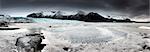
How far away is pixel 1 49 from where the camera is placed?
521 centimetres

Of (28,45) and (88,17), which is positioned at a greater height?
(88,17)

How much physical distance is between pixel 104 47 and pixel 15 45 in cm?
247

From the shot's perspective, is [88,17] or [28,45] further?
[88,17]

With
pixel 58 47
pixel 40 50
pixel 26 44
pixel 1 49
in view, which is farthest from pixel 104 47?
pixel 1 49

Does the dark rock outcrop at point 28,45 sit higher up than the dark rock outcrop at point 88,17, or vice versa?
the dark rock outcrop at point 88,17

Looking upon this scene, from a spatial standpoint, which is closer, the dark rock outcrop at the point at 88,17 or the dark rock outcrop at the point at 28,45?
the dark rock outcrop at the point at 28,45

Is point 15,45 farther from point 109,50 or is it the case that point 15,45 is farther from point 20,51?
point 109,50

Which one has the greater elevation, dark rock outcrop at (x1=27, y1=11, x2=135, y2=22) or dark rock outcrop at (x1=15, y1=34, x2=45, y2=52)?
dark rock outcrop at (x1=27, y1=11, x2=135, y2=22)

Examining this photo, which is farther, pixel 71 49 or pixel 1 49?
pixel 71 49

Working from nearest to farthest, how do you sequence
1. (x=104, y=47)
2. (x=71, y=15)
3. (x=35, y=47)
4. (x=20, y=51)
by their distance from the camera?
(x=20, y=51), (x=35, y=47), (x=104, y=47), (x=71, y=15)

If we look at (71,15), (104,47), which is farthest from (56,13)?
(104,47)

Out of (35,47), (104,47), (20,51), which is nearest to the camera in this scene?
(20,51)

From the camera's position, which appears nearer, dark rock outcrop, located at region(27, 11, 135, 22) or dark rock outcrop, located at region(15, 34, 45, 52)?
dark rock outcrop, located at region(15, 34, 45, 52)

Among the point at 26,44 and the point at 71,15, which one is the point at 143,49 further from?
the point at 71,15
